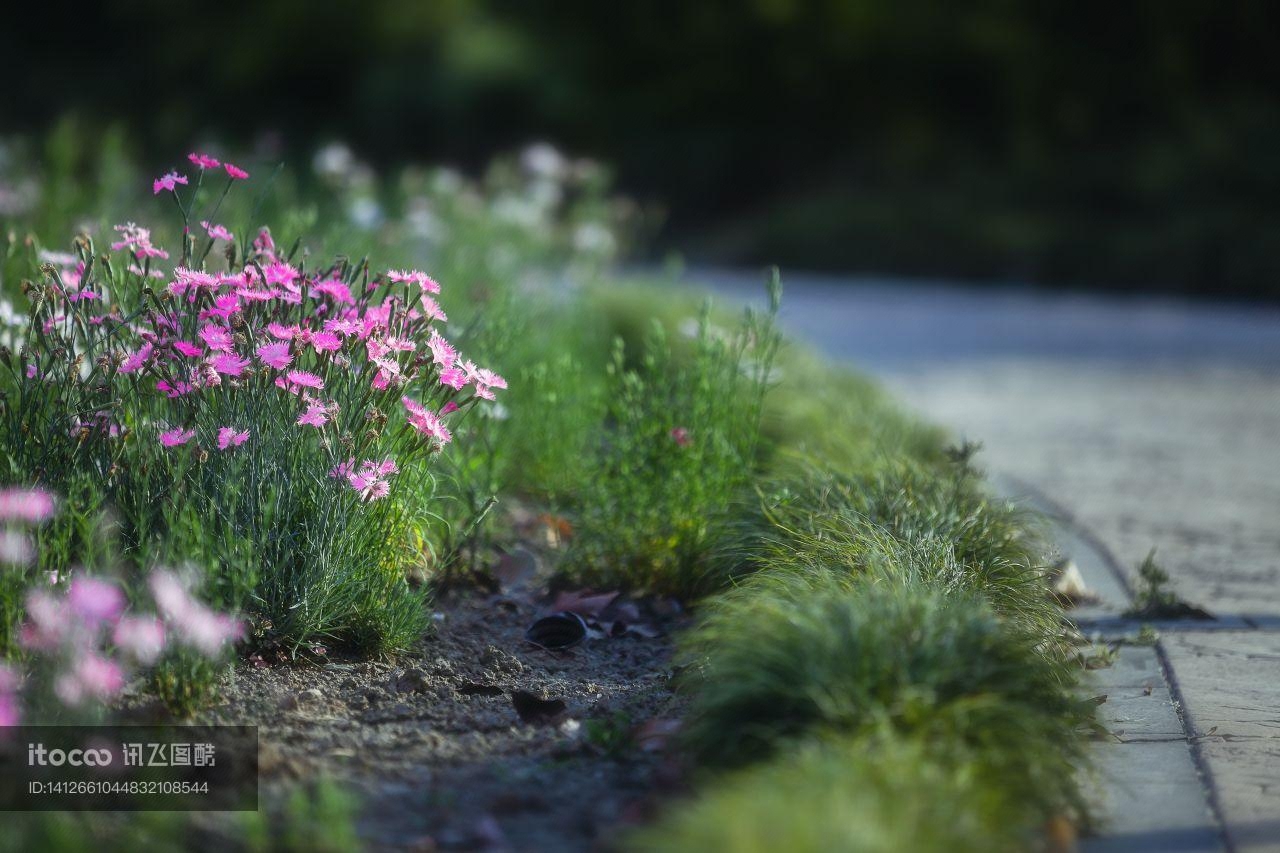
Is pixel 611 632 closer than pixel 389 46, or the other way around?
pixel 611 632

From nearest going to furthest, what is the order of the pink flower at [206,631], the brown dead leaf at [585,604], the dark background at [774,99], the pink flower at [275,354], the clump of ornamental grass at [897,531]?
the pink flower at [206,631] < the pink flower at [275,354] < the clump of ornamental grass at [897,531] < the brown dead leaf at [585,604] < the dark background at [774,99]

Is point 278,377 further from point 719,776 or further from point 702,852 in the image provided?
point 702,852

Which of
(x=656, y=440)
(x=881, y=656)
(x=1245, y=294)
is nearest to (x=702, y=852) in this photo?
(x=881, y=656)

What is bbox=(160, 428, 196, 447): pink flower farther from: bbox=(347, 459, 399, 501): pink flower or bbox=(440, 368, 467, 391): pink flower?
bbox=(440, 368, 467, 391): pink flower

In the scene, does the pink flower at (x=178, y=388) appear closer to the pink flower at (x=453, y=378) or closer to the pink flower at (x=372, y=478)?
the pink flower at (x=372, y=478)

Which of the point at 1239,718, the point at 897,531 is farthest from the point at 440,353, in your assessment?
the point at 1239,718

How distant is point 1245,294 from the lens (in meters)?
15.0

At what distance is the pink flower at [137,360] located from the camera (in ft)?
9.13

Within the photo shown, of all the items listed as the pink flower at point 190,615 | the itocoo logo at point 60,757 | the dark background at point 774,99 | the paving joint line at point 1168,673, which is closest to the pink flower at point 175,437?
the pink flower at point 190,615

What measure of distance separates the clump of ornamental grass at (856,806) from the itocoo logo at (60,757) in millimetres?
983

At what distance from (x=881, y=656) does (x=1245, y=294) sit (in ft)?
47.2

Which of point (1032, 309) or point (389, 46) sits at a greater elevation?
point (389, 46)

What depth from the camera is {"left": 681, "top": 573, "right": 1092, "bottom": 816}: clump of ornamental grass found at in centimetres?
228

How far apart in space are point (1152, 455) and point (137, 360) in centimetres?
544
